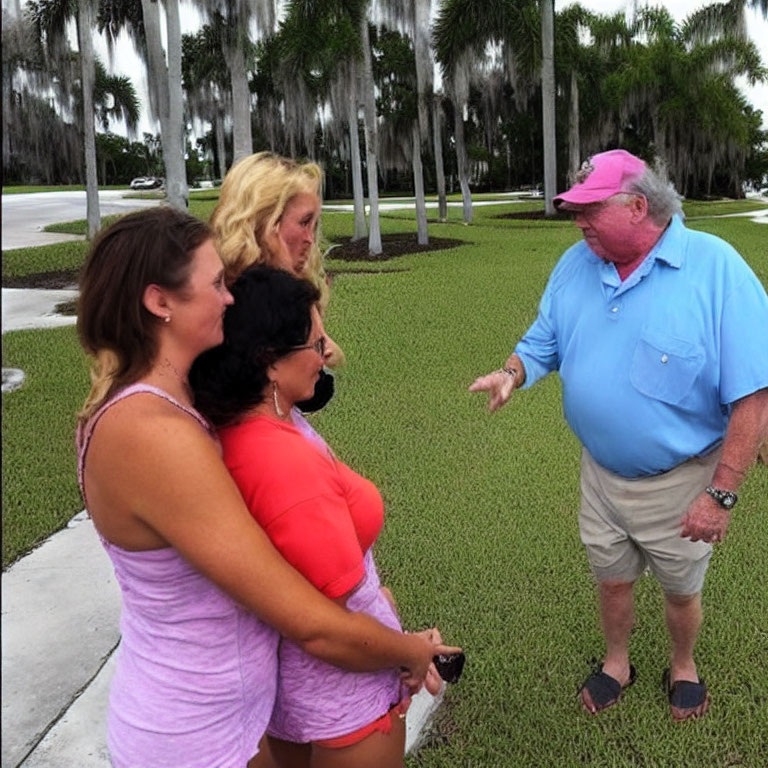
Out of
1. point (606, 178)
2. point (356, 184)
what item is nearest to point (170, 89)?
point (356, 184)

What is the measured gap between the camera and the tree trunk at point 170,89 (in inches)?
487

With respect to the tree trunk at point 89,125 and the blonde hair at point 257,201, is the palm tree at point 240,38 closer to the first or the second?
the tree trunk at point 89,125

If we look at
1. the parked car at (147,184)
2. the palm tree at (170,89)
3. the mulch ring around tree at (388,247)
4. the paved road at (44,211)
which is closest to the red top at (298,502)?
the palm tree at (170,89)

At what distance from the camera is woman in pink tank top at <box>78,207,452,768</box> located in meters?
1.25

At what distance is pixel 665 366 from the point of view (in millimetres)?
2414

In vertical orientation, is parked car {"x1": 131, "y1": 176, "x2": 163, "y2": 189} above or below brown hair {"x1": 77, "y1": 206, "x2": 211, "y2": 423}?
above

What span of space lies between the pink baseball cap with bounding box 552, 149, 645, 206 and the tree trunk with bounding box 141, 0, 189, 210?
33.1 ft

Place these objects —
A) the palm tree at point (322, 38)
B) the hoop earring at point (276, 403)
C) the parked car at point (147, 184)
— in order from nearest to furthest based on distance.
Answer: the hoop earring at point (276, 403), the palm tree at point (322, 38), the parked car at point (147, 184)

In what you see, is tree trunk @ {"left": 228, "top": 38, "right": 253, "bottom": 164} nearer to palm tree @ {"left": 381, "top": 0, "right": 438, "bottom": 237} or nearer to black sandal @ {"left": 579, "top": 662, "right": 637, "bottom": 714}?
palm tree @ {"left": 381, "top": 0, "right": 438, "bottom": 237}

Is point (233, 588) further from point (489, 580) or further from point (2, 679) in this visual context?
point (489, 580)

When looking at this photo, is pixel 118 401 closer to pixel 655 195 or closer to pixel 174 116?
pixel 655 195

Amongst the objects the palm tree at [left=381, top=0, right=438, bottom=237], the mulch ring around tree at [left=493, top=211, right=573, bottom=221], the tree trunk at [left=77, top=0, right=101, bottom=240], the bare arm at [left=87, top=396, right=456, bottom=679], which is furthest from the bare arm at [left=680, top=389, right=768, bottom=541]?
the mulch ring around tree at [left=493, top=211, right=573, bottom=221]

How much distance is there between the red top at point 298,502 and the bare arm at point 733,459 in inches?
55.4

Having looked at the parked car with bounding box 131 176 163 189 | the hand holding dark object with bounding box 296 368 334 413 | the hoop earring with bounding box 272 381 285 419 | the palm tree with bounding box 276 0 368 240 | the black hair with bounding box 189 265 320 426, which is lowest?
the hand holding dark object with bounding box 296 368 334 413
